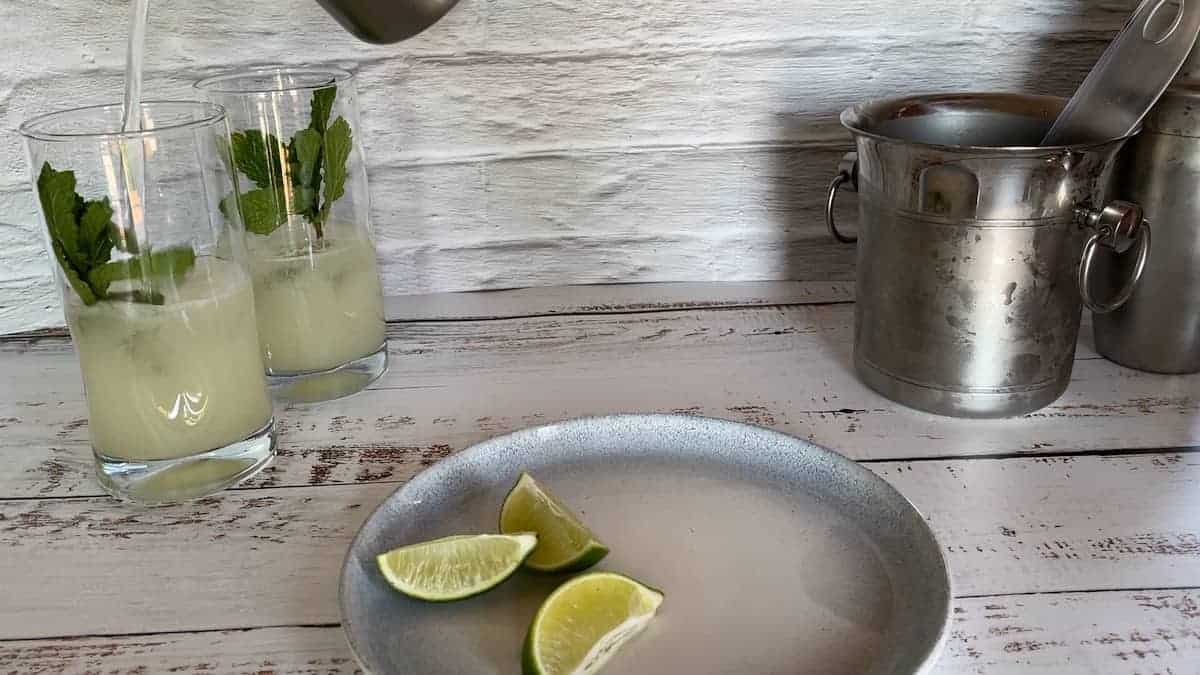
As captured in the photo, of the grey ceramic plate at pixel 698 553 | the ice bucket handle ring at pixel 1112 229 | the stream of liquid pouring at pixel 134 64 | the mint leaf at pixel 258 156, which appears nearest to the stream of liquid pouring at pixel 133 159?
the stream of liquid pouring at pixel 134 64

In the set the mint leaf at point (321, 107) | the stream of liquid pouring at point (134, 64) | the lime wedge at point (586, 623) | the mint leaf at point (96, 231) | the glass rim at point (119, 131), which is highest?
the stream of liquid pouring at point (134, 64)

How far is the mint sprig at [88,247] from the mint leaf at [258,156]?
0.11 meters

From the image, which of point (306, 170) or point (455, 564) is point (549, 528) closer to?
point (455, 564)

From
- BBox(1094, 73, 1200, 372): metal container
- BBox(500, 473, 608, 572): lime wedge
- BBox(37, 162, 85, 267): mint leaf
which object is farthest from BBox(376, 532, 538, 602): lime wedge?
BBox(1094, 73, 1200, 372): metal container

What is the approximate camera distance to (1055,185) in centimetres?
65

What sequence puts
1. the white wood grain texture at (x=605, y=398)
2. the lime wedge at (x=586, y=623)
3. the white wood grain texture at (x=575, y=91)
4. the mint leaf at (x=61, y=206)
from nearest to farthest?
the lime wedge at (x=586, y=623), the mint leaf at (x=61, y=206), the white wood grain texture at (x=605, y=398), the white wood grain texture at (x=575, y=91)

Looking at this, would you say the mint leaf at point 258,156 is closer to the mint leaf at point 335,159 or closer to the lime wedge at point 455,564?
the mint leaf at point 335,159

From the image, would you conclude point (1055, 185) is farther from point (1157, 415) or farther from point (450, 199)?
point (450, 199)

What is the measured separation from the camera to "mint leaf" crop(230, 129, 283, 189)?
2.28 feet

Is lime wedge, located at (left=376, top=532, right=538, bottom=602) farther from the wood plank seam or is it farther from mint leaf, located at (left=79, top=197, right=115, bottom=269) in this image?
mint leaf, located at (left=79, top=197, right=115, bottom=269)

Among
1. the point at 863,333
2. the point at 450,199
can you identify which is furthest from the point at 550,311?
the point at 863,333

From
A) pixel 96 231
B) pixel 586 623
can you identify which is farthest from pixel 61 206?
pixel 586 623

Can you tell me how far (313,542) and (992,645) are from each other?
377mm

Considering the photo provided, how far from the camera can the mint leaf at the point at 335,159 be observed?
2.37 ft
